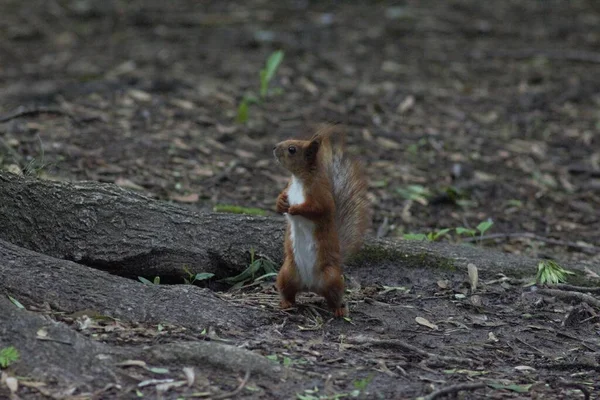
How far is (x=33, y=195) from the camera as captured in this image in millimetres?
4633

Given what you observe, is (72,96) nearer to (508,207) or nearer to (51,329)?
(508,207)

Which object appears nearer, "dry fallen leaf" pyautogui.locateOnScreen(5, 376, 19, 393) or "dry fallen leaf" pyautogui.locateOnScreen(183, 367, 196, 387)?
"dry fallen leaf" pyautogui.locateOnScreen(5, 376, 19, 393)

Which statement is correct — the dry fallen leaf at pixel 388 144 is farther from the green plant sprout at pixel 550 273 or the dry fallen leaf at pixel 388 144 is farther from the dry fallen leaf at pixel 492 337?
the dry fallen leaf at pixel 492 337

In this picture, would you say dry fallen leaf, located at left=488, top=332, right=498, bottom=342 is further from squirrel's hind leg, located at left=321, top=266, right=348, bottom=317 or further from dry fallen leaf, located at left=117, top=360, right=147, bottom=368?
dry fallen leaf, located at left=117, top=360, right=147, bottom=368

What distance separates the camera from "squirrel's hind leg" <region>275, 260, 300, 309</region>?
4.39 metres

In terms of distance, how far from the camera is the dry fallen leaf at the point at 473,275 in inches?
195

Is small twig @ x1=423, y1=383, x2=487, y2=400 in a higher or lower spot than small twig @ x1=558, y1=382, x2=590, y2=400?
higher

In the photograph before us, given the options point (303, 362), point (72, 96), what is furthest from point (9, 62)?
point (303, 362)

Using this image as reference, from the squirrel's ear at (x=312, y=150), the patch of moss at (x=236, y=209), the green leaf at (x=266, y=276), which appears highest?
the squirrel's ear at (x=312, y=150)

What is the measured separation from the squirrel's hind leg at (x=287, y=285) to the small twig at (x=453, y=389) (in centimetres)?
99

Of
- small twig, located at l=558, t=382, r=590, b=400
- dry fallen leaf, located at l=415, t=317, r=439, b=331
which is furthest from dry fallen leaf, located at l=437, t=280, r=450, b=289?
small twig, located at l=558, t=382, r=590, b=400

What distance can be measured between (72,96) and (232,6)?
4348 mm

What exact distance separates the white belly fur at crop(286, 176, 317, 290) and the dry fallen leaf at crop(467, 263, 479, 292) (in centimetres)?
102

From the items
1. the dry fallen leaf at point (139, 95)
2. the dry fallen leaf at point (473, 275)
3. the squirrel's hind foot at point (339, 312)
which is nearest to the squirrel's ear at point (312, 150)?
the squirrel's hind foot at point (339, 312)
